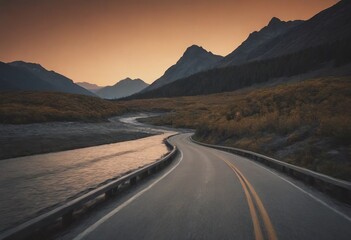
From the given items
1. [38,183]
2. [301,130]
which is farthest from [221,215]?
[301,130]

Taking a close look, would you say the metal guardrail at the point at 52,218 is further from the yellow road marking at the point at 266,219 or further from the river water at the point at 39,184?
the yellow road marking at the point at 266,219

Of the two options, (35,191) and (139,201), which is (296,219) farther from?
(35,191)

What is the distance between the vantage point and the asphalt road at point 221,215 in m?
6.33

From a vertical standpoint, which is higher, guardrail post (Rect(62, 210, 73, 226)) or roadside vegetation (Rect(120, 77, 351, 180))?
roadside vegetation (Rect(120, 77, 351, 180))

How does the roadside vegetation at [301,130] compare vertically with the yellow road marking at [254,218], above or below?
above

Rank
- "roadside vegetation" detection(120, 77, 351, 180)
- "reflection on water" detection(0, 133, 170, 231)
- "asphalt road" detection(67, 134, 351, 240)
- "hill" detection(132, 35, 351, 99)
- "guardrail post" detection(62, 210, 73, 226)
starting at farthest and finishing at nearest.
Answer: "hill" detection(132, 35, 351, 99) → "roadside vegetation" detection(120, 77, 351, 180) → "reflection on water" detection(0, 133, 170, 231) → "guardrail post" detection(62, 210, 73, 226) → "asphalt road" detection(67, 134, 351, 240)

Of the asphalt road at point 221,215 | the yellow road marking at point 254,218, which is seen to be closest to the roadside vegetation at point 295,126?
the asphalt road at point 221,215

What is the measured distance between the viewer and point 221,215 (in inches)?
303

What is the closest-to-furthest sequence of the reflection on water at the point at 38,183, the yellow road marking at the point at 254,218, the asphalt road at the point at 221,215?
the yellow road marking at the point at 254,218
the asphalt road at the point at 221,215
the reflection on water at the point at 38,183

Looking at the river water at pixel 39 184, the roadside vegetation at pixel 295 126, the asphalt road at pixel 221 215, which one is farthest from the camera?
Answer: the roadside vegetation at pixel 295 126

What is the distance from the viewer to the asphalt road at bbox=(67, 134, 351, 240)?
6328mm

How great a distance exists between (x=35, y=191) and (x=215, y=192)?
711cm

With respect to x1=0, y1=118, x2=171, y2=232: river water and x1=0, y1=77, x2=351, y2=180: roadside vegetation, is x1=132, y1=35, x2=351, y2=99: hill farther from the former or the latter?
x1=0, y1=118, x2=171, y2=232: river water

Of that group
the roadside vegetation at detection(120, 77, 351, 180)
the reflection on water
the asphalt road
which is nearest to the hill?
the roadside vegetation at detection(120, 77, 351, 180)
